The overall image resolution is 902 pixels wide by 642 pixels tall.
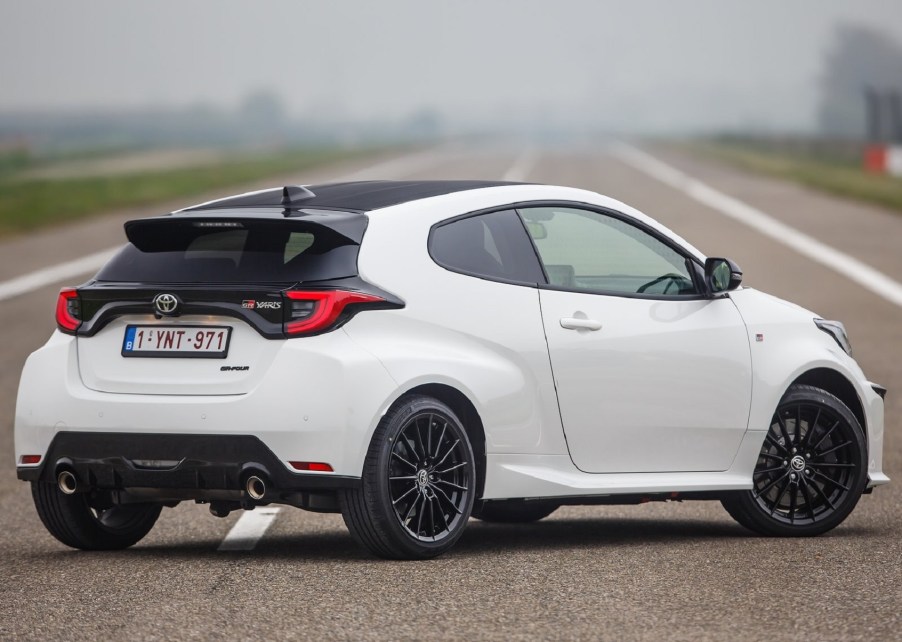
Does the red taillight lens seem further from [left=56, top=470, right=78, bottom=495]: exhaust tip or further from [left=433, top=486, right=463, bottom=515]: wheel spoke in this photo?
[left=56, top=470, right=78, bottom=495]: exhaust tip

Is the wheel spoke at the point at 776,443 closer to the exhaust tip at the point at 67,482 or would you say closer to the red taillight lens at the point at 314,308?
the red taillight lens at the point at 314,308

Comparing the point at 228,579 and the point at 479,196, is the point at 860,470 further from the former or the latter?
the point at 228,579

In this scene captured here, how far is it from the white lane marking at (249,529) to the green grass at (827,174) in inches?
1050

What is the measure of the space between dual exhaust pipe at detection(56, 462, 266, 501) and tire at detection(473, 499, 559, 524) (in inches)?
65.7

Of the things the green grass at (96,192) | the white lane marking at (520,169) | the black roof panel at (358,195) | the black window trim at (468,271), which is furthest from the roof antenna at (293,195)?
the white lane marking at (520,169)

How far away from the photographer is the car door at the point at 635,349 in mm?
7195

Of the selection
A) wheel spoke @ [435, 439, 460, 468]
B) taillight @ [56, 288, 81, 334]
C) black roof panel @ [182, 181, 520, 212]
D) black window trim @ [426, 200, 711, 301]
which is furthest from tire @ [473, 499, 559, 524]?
taillight @ [56, 288, 81, 334]

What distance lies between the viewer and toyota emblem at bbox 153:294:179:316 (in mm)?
6637

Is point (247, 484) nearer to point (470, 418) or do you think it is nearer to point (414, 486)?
point (414, 486)

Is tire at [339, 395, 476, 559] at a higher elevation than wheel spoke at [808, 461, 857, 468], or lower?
higher

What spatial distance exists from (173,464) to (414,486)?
0.92m

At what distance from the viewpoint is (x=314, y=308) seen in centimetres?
649

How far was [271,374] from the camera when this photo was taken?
6.46 metres

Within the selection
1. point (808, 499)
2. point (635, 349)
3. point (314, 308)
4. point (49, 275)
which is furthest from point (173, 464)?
point (49, 275)
